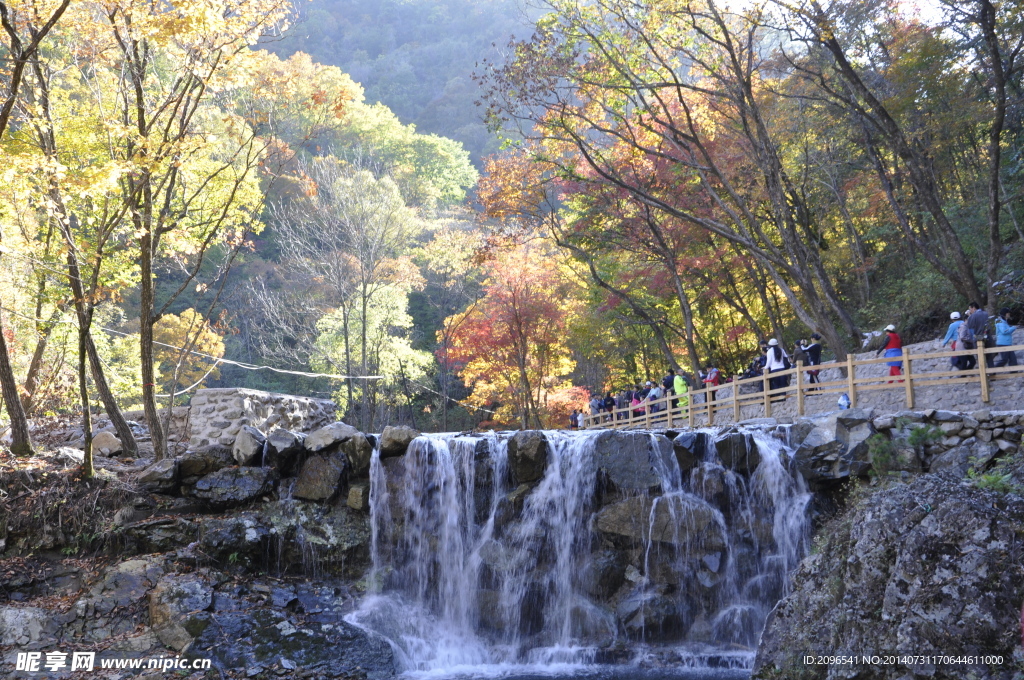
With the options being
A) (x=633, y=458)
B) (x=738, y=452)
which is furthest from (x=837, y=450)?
(x=633, y=458)

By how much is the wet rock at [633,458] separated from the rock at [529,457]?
32.6 inches

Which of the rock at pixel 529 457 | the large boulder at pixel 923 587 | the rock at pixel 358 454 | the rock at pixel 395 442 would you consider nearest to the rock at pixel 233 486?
the rock at pixel 358 454

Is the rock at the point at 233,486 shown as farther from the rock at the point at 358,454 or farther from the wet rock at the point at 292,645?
the wet rock at the point at 292,645

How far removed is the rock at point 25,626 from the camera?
7457 mm

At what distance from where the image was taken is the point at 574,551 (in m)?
9.99

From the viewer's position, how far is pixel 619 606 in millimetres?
9344

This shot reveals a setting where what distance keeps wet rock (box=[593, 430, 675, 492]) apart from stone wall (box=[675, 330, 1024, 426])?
388 centimetres

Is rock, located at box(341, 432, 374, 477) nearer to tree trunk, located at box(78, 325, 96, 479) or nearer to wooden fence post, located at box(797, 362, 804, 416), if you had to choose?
tree trunk, located at box(78, 325, 96, 479)

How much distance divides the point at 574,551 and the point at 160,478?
20.5 ft

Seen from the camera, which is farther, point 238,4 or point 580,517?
point 580,517

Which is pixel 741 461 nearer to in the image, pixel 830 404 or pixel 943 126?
pixel 830 404

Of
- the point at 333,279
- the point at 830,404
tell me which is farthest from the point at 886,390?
the point at 333,279

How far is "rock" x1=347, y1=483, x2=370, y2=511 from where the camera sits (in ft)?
34.3

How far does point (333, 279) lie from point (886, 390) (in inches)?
674
